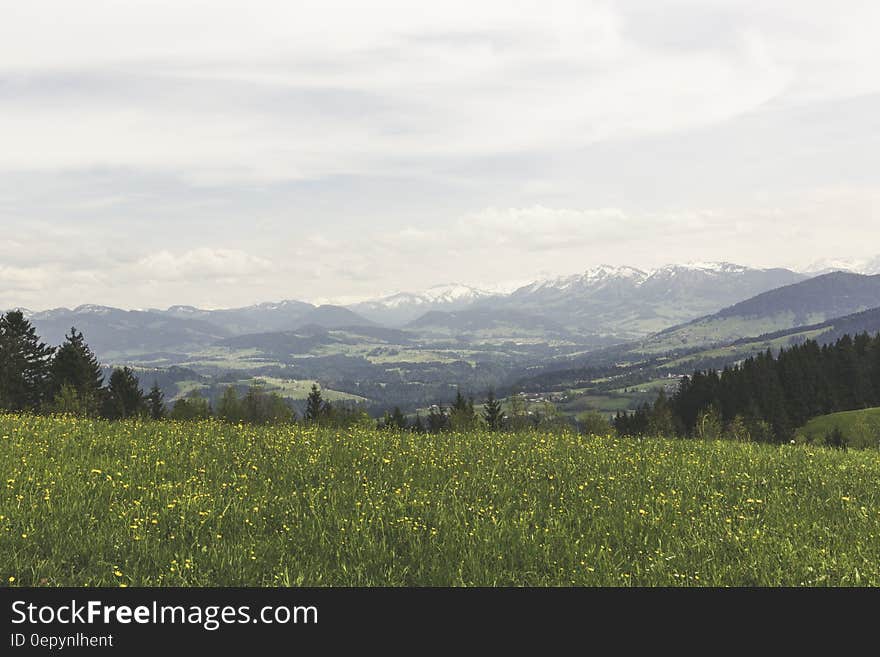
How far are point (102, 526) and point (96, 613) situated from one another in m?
3.18

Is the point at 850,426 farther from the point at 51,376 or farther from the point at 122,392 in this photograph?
the point at 51,376

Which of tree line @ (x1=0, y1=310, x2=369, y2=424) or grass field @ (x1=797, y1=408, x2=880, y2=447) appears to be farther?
grass field @ (x1=797, y1=408, x2=880, y2=447)

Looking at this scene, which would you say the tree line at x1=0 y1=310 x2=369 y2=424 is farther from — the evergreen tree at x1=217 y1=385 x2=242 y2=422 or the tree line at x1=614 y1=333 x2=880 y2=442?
the tree line at x1=614 y1=333 x2=880 y2=442

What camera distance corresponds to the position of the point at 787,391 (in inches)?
4405

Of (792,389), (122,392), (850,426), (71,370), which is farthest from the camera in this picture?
(792,389)

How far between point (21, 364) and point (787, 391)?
12403 cm

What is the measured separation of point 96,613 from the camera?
464 centimetres

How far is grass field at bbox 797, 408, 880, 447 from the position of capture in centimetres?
7900

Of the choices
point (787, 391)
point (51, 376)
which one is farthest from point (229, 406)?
point (787, 391)

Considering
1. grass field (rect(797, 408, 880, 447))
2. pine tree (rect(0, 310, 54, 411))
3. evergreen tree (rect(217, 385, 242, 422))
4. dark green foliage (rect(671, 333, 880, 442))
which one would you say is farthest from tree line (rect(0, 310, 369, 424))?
dark green foliage (rect(671, 333, 880, 442))

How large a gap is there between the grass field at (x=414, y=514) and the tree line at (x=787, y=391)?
317 feet

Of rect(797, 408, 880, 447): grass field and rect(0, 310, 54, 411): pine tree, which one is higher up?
rect(0, 310, 54, 411): pine tree

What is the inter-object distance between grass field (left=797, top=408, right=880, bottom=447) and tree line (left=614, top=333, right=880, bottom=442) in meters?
4.48

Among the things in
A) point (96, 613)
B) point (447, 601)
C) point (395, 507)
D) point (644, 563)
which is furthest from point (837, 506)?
point (96, 613)
